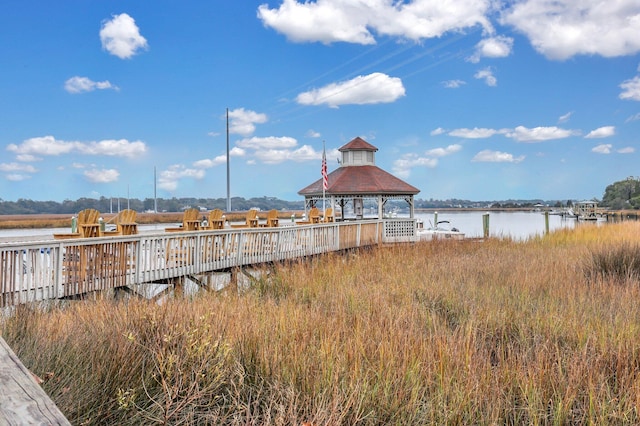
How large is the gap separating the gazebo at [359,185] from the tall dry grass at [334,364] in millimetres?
17410

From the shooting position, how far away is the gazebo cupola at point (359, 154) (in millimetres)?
27266

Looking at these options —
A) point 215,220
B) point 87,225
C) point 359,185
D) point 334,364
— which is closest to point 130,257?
point 87,225

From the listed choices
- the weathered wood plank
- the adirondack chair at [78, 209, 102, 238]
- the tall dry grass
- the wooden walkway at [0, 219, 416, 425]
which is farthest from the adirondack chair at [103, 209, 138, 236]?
the weathered wood plank

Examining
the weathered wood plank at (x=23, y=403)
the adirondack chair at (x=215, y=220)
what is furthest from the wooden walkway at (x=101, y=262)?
the adirondack chair at (x=215, y=220)

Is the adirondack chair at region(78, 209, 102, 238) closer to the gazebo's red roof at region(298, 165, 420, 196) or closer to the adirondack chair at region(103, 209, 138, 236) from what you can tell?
the adirondack chair at region(103, 209, 138, 236)

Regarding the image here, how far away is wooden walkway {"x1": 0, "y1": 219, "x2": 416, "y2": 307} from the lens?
7.41 meters

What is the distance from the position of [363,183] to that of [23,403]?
2328cm

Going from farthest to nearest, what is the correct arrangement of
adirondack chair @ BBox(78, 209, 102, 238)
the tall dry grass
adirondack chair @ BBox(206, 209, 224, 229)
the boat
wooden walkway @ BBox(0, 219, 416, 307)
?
1. the boat
2. adirondack chair @ BBox(206, 209, 224, 229)
3. adirondack chair @ BBox(78, 209, 102, 238)
4. wooden walkway @ BBox(0, 219, 416, 307)
5. the tall dry grass

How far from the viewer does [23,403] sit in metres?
1.66

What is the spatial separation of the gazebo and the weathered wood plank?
68.2 ft

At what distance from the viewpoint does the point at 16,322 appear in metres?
5.07

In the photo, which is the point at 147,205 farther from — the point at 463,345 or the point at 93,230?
the point at 463,345

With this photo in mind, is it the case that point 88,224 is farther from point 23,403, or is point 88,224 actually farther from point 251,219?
point 23,403

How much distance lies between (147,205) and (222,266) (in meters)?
50.9
